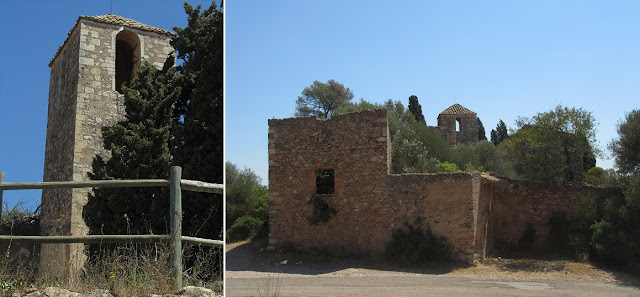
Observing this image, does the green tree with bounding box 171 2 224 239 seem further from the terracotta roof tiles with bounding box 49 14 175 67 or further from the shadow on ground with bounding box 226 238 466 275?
the shadow on ground with bounding box 226 238 466 275

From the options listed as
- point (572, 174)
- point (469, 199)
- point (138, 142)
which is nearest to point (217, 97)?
point (138, 142)

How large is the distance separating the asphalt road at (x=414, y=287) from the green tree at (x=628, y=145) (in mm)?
5986

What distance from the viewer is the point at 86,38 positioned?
13367 mm

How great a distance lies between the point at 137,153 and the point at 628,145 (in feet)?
45.2

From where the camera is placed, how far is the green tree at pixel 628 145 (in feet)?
51.6

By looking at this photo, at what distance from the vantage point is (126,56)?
14.9 m

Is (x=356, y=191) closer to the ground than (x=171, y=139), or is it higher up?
closer to the ground

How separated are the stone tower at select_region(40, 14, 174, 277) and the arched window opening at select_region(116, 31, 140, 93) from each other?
0.03 m

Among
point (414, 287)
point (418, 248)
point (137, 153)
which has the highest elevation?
point (137, 153)

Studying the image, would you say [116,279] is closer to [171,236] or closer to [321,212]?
[171,236]

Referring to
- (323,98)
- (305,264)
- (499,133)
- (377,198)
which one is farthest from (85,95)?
(499,133)

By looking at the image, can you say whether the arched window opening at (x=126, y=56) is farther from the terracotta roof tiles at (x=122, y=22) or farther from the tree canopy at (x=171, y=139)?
the tree canopy at (x=171, y=139)

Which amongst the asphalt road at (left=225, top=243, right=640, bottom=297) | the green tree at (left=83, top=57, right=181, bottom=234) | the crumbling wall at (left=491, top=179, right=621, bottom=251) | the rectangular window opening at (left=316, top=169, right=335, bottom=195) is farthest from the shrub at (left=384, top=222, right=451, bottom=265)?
the green tree at (left=83, top=57, right=181, bottom=234)

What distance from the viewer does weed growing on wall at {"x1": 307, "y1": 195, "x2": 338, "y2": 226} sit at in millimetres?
14852
